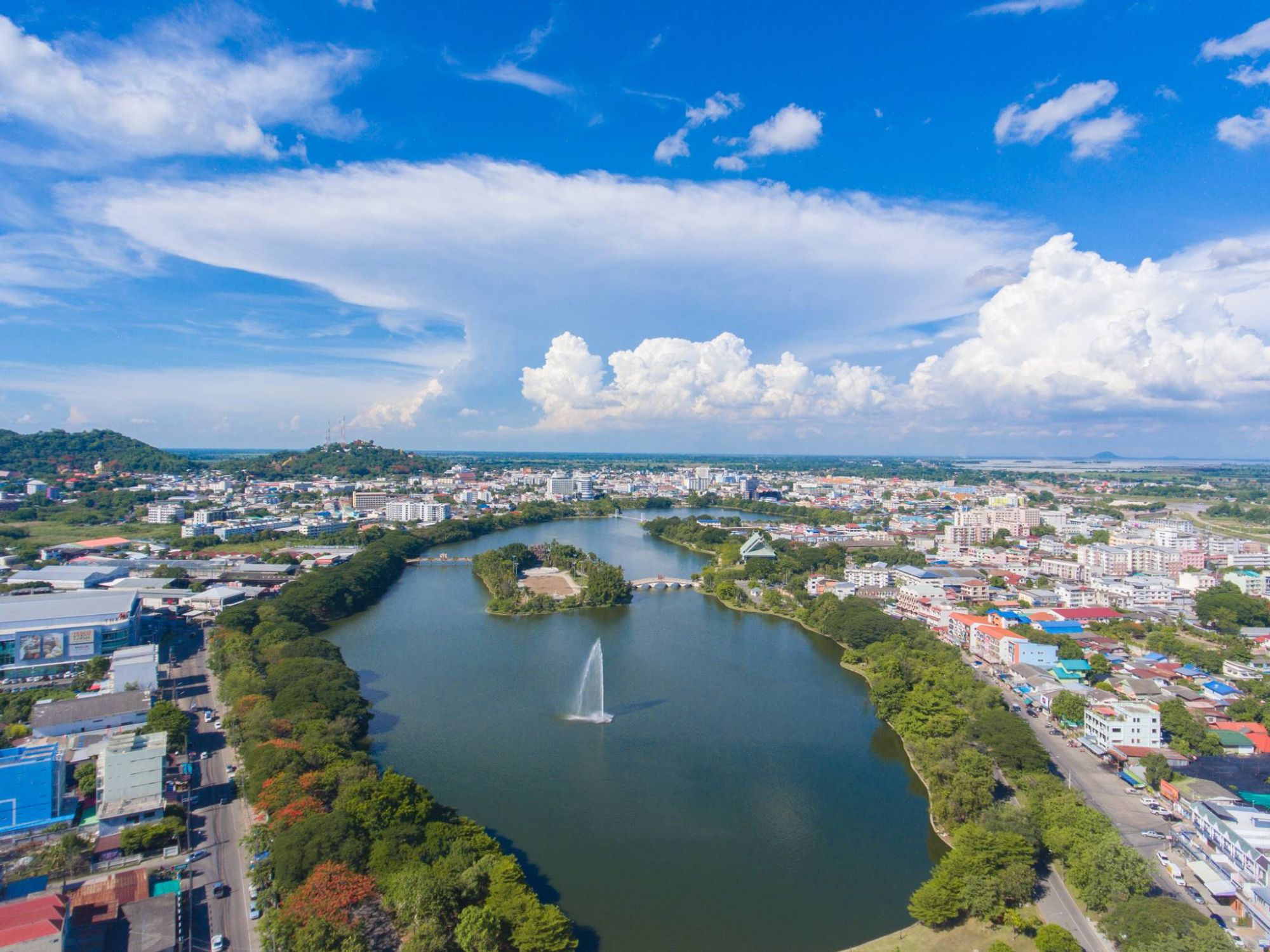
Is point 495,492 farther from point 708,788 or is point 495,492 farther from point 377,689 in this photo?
point 708,788

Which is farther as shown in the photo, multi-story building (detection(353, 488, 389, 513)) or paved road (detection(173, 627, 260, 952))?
multi-story building (detection(353, 488, 389, 513))

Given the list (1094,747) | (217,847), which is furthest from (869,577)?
(217,847)

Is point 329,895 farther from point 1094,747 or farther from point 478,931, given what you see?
point 1094,747

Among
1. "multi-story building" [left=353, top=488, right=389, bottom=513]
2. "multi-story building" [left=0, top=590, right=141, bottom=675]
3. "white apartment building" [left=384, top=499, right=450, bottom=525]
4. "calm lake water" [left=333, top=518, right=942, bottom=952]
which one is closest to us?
"calm lake water" [left=333, top=518, right=942, bottom=952]

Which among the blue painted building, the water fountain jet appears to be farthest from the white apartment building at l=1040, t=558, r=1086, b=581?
the blue painted building

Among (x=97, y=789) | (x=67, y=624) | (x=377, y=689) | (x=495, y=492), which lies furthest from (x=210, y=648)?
(x=495, y=492)

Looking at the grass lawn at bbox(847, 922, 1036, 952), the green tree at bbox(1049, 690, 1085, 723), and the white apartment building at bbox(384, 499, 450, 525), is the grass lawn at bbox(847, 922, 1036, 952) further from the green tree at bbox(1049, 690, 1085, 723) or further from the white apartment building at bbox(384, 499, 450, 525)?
the white apartment building at bbox(384, 499, 450, 525)

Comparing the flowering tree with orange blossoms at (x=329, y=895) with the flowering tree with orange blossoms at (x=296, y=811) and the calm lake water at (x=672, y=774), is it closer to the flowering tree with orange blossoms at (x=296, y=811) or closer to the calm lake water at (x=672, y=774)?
the flowering tree with orange blossoms at (x=296, y=811)
